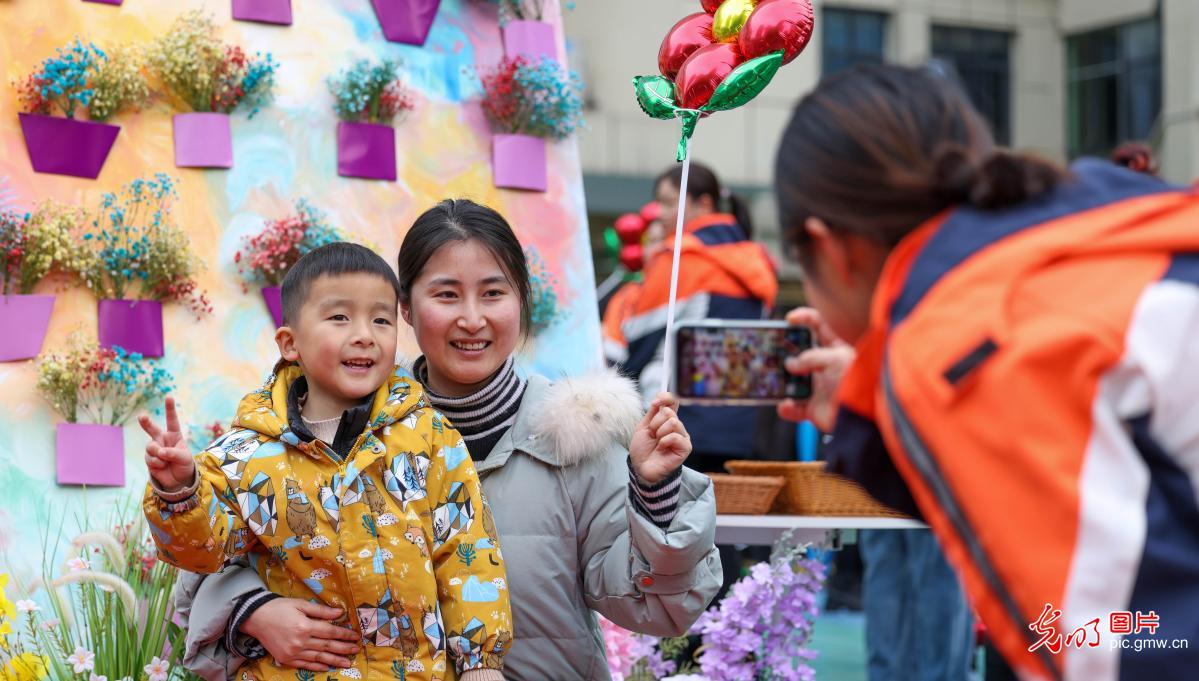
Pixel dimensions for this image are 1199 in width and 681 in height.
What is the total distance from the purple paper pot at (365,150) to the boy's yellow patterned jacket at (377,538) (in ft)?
6.07

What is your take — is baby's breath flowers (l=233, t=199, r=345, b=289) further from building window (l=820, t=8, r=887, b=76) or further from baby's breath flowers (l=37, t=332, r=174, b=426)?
building window (l=820, t=8, r=887, b=76)

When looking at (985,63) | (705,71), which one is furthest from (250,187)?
(985,63)

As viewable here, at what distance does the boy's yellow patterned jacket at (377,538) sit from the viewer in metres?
2.41

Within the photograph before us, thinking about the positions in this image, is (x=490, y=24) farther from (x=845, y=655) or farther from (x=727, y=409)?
(x=845, y=655)

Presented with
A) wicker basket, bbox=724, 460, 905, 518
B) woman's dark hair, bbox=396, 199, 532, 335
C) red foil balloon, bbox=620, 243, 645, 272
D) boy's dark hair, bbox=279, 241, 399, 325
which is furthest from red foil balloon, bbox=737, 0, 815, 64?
red foil balloon, bbox=620, 243, 645, 272

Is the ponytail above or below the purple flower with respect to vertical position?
above

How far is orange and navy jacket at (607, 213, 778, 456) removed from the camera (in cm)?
541

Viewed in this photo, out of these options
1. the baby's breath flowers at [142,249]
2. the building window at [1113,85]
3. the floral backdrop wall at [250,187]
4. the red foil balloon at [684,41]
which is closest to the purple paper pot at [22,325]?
the floral backdrop wall at [250,187]

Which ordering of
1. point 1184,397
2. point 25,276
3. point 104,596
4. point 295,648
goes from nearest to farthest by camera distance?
point 1184,397 < point 295,648 < point 104,596 < point 25,276

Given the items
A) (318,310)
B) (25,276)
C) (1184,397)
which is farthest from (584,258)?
(1184,397)

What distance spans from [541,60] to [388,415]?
2.32 meters

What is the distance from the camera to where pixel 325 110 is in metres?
4.23

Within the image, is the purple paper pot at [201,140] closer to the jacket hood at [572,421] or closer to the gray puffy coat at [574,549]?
the jacket hood at [572,421]

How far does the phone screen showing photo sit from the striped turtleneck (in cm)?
63
